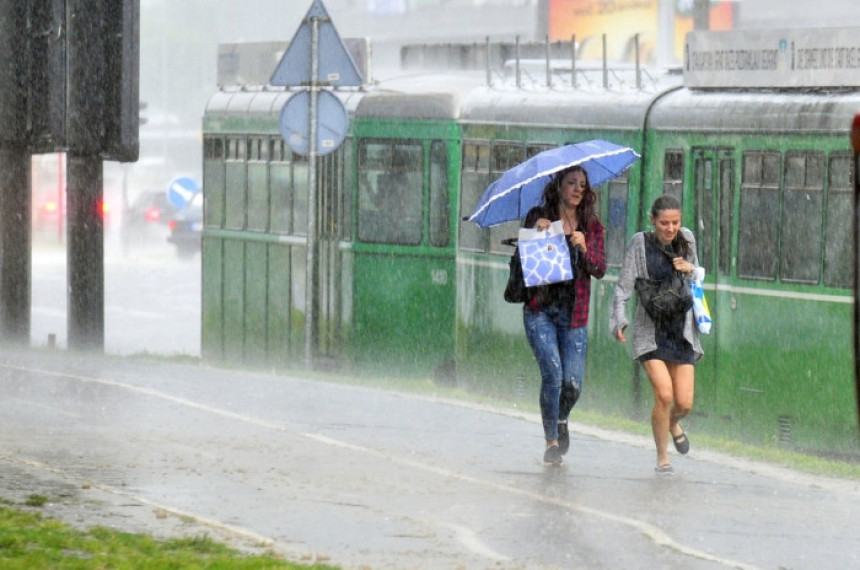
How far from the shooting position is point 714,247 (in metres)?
16.1

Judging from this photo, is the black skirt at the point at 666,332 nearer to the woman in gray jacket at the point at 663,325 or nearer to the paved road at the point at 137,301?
the woman in gray jacket at the point at 663,325

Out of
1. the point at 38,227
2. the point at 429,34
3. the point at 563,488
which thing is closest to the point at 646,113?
the point at 563,488

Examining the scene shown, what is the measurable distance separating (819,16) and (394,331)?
51656mm

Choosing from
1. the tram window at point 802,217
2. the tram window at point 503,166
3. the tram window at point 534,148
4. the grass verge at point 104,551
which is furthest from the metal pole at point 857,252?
the tram window at point 503,166

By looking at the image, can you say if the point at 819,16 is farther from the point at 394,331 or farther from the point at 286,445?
the point at 286,445

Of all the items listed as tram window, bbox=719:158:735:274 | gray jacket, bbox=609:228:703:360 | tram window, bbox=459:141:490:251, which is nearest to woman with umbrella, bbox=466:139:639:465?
gray jacket, bbox=609:228:703:360

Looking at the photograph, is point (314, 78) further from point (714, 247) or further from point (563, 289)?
point (563, 289)

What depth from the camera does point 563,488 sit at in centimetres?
1157

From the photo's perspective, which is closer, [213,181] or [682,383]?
[682,383]

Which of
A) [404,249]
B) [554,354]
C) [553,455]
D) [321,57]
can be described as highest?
[321,57]

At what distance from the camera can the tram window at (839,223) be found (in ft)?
47.8

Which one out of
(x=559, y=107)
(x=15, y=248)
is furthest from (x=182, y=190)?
(x=559, y=107)

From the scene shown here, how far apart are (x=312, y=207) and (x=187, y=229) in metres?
33.1

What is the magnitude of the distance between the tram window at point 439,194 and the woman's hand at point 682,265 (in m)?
8.43
